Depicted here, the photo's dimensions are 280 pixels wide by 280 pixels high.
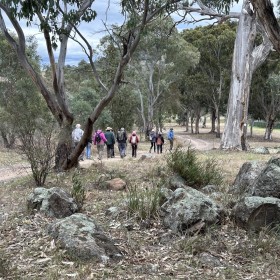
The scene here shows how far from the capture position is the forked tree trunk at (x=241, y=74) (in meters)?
17.3

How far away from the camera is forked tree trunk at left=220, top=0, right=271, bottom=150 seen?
17281 millimetres

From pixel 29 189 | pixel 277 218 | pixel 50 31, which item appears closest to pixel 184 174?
pixel 277 218

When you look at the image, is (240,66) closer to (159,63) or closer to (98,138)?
(98,138)

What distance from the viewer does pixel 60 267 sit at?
3.93 meters

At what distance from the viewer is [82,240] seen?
4.31 m

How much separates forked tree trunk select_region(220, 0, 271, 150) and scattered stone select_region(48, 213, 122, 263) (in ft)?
45.2

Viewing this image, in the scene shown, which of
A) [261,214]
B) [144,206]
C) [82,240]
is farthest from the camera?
[144,206]

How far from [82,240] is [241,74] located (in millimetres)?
14415

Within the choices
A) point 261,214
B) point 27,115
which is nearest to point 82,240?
point 261,214

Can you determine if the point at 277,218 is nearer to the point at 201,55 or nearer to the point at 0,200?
the point at 0,200

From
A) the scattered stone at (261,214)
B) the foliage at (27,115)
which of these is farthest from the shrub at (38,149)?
the scattered stone at (261,214)

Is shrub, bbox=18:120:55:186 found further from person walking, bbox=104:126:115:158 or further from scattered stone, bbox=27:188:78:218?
person walking, bbox=104:126:115:158

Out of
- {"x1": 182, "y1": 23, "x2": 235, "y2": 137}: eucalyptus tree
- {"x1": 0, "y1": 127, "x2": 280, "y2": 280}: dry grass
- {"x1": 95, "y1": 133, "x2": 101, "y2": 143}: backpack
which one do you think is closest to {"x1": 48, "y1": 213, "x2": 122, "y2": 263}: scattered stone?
{"x1": 0, "y1": 127, "x2": 280, "y2": 280}: dry grass

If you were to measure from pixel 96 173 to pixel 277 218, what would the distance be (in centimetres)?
564
